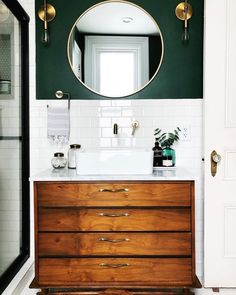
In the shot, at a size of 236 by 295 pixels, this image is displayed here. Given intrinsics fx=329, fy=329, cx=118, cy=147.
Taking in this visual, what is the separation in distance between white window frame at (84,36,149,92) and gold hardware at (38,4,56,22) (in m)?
0.32

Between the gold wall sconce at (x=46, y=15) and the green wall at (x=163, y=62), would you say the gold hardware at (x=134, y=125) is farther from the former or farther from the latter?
the gold wall sconce at (x=46, y=15)

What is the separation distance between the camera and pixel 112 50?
2641 mm

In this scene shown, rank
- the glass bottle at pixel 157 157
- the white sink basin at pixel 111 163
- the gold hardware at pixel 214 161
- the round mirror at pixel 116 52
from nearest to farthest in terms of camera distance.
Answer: the white sink basin at pixel 111 163 → the gold hardware at pixel 214 161 → the glass bottle at pixel 157 157 → the round mirror at pixel 116 52

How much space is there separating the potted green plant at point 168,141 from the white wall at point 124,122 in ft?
0.14

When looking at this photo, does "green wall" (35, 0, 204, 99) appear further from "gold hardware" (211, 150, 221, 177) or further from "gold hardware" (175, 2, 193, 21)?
"gold hardware" (211, 150, 221, 177)

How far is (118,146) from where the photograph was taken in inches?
105

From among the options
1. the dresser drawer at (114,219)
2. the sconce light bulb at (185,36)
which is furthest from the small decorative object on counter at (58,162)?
the sconce light bulb at (185,36)

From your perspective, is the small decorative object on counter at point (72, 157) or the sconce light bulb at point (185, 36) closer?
the small decorative object on counter at point (72, 157)

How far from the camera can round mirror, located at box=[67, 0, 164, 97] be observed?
263 centimetres

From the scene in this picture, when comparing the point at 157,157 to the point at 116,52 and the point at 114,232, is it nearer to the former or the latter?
the point at 114,232

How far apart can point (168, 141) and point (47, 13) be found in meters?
1.40

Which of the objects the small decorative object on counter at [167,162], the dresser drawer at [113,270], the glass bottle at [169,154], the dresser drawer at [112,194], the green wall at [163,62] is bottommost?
the dresser drawer at [113,270]

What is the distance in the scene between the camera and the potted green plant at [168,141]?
254cm

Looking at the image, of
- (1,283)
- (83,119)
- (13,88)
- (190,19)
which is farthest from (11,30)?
(1,283)
